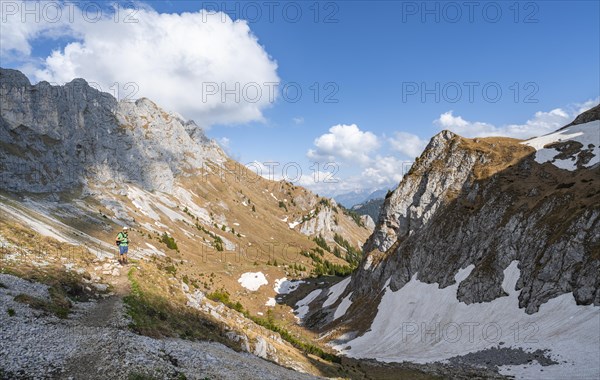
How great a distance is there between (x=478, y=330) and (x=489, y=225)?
22276 millimetres

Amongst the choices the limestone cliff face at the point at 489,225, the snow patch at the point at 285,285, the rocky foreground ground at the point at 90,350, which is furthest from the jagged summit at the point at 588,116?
the rocky foreground ground at the point at 90,350

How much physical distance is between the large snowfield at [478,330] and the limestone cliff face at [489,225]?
168 cm

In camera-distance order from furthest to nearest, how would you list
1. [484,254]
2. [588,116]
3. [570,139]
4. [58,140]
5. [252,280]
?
[58,140] → [252,280] → [588,116] → [570,139] → [484,254]

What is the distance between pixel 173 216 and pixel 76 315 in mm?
156993

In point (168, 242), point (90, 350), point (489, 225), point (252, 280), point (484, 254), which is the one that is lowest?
point (252, 280)

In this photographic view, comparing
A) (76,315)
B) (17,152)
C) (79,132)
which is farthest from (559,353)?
(79,132)

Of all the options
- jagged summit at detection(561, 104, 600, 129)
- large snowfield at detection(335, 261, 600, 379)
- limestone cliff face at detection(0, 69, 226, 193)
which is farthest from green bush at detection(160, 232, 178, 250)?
jagged summit at detection(561, 104, 600, 129)

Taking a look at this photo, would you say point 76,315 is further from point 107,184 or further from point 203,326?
point 107,184

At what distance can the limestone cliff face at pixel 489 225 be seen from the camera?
5188 cm

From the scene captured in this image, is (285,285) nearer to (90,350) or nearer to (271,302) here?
(271,302)

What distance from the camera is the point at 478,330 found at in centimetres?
5416

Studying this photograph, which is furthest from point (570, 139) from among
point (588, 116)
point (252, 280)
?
point (252, 280)

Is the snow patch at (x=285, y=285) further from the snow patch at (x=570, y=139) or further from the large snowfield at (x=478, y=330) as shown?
the snow patch at (x=570, y=139)

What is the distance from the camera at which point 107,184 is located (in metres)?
163
